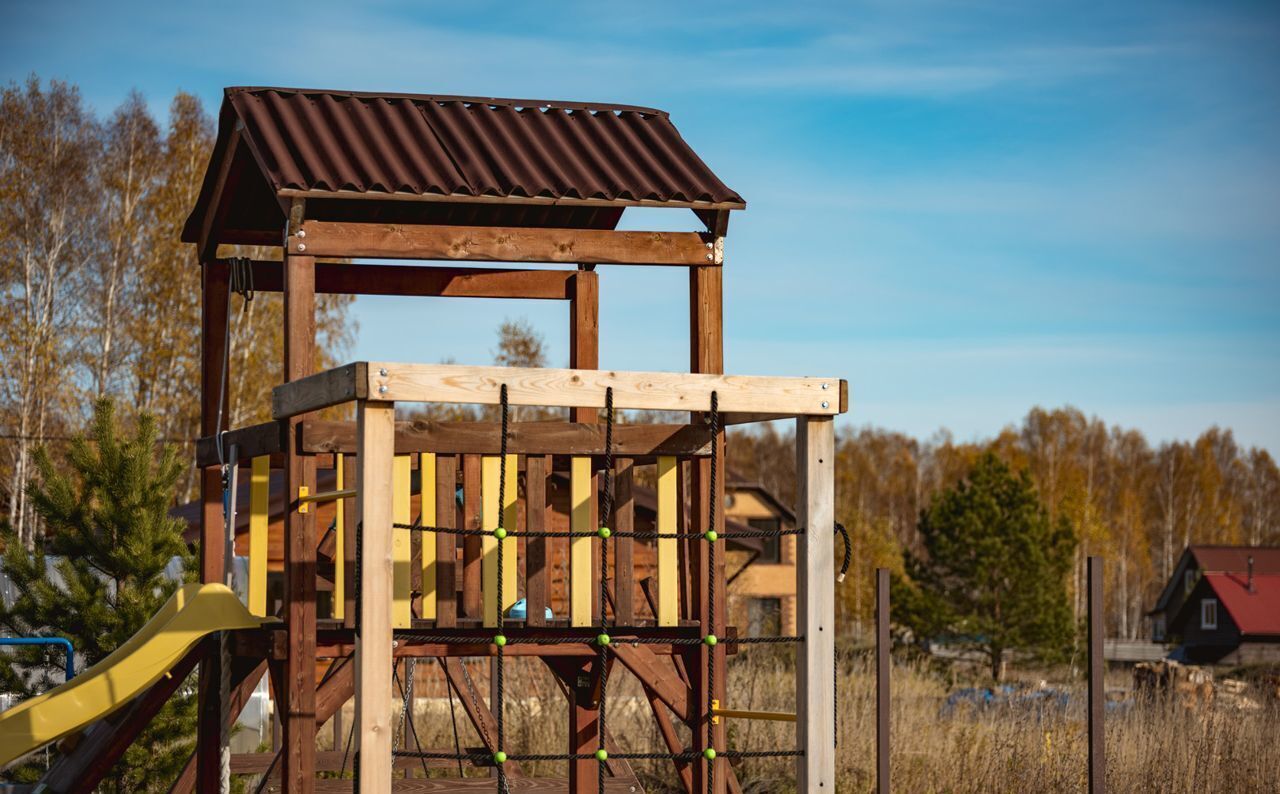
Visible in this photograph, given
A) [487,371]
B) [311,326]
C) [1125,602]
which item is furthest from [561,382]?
[1125,602]

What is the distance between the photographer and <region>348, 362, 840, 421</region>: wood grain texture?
501 cm

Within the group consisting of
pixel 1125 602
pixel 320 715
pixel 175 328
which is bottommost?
pixel 1125 602

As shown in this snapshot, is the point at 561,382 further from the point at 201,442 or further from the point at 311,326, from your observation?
the point at 201,442

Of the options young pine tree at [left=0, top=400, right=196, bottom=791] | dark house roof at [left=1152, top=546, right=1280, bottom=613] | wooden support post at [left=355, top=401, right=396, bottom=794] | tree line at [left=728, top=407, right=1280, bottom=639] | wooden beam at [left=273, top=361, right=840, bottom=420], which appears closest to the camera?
wooden support post at [left=355, top=401, right=396, bottom=794]

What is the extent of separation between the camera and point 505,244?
6.95 metres

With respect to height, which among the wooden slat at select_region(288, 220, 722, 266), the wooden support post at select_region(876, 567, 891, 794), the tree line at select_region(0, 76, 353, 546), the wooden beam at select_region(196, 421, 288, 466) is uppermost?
the tree line at select_region(0, 76, 353, 546)

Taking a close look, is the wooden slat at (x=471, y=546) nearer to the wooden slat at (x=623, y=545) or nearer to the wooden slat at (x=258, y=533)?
the wooden slat at (x=623, y=545)

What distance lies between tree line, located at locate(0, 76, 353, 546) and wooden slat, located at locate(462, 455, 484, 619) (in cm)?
2445

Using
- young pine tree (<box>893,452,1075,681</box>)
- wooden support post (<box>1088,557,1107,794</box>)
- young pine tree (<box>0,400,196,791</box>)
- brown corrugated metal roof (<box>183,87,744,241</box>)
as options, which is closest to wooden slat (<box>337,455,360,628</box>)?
brown corrugated metal roof (<box>183,87,744,241</box>)

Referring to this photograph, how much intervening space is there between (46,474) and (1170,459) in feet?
222

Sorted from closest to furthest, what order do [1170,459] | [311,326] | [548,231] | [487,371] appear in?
[487,371] → [311,326] → [548,231] → [1170,459]

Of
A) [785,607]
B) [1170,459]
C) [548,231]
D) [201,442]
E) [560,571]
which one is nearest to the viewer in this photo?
[548,231]

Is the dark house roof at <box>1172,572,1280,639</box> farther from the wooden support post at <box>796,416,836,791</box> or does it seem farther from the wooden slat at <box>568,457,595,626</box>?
the wooden support post at <box>796,416,836,791</box>

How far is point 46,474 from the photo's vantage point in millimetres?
10109
